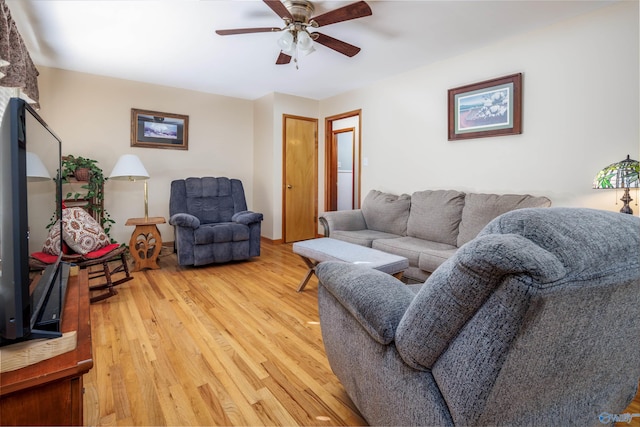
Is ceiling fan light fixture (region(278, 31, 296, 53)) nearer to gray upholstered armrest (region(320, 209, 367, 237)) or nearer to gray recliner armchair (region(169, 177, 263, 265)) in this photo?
gray upholstered armrest (region(320, 209, 367, 237))

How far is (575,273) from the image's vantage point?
0.64 metres

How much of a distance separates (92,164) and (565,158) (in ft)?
16.4

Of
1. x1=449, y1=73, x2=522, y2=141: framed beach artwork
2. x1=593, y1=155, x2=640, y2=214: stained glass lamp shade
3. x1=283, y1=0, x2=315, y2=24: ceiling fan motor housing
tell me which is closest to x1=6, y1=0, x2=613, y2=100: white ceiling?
x1=283, y1=0, x2=315, y2=24: ceiling fan motor housing

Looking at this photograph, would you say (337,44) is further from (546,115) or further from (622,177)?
(622,177)

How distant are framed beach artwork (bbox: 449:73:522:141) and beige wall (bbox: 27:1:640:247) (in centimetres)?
8

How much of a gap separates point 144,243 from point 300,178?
99.8 inches

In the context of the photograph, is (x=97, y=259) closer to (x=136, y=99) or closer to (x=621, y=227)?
(x=136, y=99)

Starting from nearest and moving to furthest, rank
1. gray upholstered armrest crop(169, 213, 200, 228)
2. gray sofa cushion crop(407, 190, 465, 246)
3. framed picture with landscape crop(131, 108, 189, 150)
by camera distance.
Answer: gray sofa cushion crop(407, 190, 465, 246) → gray upholstered armrest crop(169, 213, 200, 228) → framed picture with landscape crop(131, 108, 189, 150)

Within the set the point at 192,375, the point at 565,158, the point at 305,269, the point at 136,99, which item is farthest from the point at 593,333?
the point at 136,99

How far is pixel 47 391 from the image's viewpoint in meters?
0.73

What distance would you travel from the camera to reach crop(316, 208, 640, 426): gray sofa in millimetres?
638

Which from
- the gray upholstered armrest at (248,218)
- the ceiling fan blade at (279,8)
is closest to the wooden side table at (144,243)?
the gray upholstered armrest at (248,218)

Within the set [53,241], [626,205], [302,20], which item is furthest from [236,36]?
[626,205]

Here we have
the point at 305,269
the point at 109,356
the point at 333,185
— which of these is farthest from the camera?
the point at 333,185
